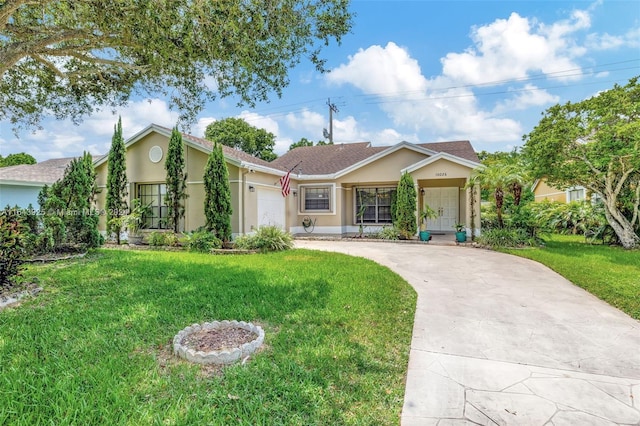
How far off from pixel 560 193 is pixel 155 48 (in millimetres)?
24260

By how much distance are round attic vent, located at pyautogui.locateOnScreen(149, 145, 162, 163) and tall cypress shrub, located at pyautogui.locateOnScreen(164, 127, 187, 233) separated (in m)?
1.08

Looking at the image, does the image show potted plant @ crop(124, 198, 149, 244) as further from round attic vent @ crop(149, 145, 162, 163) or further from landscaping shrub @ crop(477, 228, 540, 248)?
landscaping shrub @ crop(477, 228, 540, 248)

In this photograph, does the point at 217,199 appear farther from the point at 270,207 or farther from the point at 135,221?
→ the point at 135,221

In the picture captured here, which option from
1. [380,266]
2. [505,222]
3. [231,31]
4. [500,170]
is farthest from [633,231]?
[231,31]

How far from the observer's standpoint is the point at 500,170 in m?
11.8

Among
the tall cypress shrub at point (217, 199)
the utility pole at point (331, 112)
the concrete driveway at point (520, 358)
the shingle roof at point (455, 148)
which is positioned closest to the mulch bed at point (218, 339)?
the concrete driveway at point (520, 358)

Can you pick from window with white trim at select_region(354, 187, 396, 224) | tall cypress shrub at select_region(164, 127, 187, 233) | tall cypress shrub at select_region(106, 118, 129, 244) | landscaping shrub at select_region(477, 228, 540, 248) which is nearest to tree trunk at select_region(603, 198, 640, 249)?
landscaping shrub at select_region(477, 228, 540, 248)

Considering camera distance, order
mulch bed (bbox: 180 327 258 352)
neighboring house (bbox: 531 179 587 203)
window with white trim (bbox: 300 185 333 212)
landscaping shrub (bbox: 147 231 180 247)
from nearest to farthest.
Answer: mulch bed (bbox: 180 327 258 352)
landscaping shrub (bbox: 147 231 180 247)
window with white trim (bbox: 300 185 333 212)
neighboring house (bbox: 531 179 587 203)

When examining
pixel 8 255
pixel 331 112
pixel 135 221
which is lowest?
pixel 8 255

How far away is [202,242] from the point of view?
11.1m

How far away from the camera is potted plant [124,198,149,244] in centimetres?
1248

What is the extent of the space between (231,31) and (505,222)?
12.4m

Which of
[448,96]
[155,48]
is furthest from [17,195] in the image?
[448,96]

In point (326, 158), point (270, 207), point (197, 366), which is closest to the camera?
point (197, 366)
